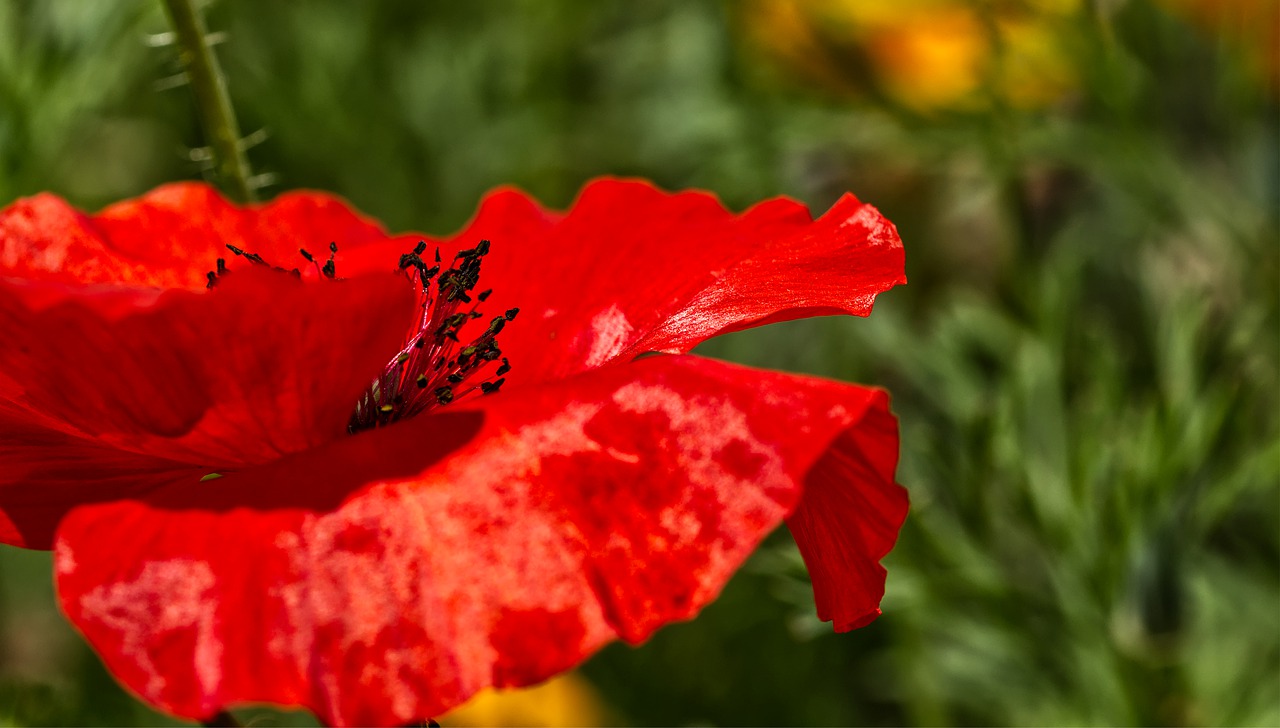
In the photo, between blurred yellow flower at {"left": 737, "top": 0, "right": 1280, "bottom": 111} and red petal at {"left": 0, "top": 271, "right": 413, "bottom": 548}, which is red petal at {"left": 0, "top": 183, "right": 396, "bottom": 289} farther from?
blurred yellow flower at {"left": 737, "top": 0, "right": 1280, "bottom": 111}

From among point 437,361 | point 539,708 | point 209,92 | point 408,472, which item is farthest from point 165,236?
point 539,708

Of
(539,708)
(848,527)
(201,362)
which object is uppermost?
(201,362)

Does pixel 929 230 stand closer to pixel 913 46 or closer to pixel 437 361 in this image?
pixel 913 46

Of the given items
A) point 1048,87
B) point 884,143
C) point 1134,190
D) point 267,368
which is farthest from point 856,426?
point 1048,87

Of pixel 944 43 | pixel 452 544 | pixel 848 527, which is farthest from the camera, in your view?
pixel 944 43

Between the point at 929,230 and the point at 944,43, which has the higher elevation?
the point at 944,43

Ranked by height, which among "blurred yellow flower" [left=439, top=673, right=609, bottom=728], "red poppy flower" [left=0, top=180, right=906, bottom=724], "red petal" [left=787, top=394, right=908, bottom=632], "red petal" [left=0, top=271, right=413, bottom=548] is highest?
"red petal" [left=0, top=271, right=413, bottom=548]

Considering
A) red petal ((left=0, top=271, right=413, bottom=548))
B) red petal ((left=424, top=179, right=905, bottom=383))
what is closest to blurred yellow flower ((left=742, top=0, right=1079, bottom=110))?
red petal ((left=424, top=179, right=905, bottom=383))
